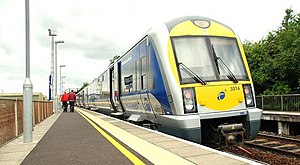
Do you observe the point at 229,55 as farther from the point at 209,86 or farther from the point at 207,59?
the point at 209,86

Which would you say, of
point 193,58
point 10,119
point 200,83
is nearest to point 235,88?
point 200,83

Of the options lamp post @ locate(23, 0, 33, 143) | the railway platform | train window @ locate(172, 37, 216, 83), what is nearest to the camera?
the railway platform

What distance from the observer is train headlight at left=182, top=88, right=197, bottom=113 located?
7398mm

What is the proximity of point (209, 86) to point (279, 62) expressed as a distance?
24457 mm

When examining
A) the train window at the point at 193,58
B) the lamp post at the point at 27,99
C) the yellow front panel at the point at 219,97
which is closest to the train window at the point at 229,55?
the train window at the point at 193,58

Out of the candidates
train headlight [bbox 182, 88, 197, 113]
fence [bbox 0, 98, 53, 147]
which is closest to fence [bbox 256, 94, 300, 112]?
train headlight [bbox 182, 88, 197, 113]

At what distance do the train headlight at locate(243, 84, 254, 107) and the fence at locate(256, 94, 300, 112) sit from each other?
41.4ft

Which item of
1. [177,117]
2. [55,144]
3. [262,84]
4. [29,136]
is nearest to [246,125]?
[177,117]

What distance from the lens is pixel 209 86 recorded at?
7.62 meters

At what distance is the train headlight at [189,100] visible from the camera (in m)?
7.40

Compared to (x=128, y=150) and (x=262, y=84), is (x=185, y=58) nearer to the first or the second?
(x=128, y=150)

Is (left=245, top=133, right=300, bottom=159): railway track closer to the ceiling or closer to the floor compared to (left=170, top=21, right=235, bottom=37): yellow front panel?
closer to the floor

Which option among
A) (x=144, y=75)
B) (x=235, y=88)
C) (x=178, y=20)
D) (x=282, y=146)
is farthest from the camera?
(x=282, y=146)

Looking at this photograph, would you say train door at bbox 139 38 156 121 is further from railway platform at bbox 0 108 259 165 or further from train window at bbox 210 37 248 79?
train window at bbox 210 37 248 79
